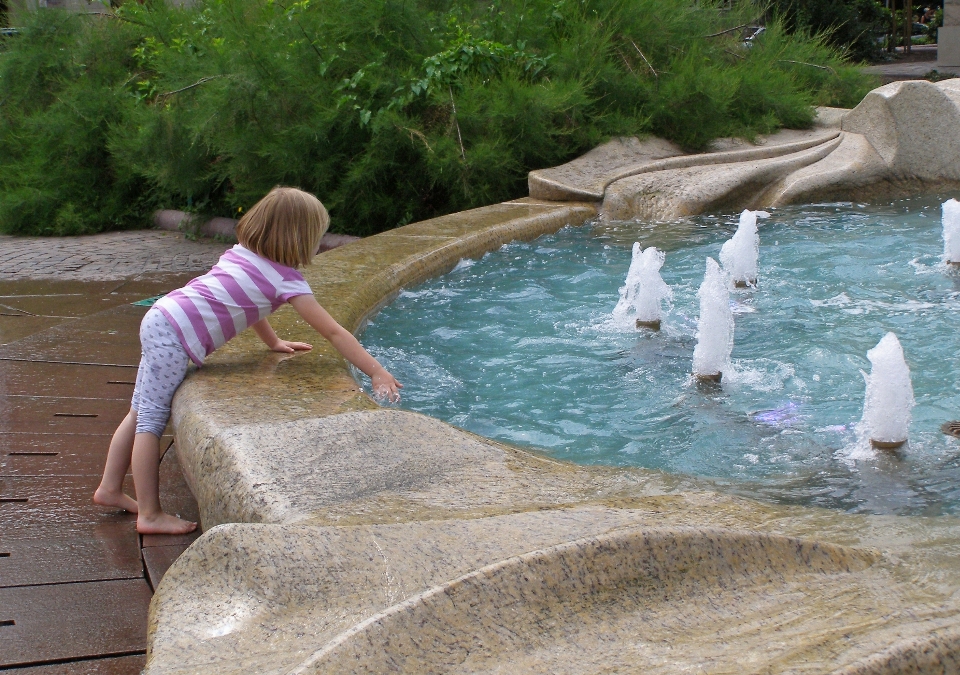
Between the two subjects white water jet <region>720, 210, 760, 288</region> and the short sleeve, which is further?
white water jet <region>720, 210, 760, 288</region>

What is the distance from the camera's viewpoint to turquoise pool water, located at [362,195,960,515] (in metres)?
3.41

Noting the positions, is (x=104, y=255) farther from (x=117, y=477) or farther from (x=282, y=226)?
A: (x=117, y=477)

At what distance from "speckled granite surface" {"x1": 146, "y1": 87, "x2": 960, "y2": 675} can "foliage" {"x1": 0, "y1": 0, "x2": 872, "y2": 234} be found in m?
5.44

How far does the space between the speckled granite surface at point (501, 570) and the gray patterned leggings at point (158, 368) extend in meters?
0.30

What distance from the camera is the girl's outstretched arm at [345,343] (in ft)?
11.0

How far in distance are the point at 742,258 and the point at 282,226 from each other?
349 centimetres

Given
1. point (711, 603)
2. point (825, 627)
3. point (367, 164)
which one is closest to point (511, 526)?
point (711, 603)

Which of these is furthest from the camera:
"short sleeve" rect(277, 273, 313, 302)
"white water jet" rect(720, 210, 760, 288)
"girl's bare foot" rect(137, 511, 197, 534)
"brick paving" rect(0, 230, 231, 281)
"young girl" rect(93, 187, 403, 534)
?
"brick paving" rect(0, 230, 231, 281)

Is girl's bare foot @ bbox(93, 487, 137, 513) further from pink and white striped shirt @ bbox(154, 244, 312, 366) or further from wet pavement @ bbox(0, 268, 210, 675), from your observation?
pink and white striped shirt @ bbox(154, 244, 312, 366)

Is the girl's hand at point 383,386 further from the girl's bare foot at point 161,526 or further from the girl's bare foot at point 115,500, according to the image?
the girl's bare foot at point 115,500

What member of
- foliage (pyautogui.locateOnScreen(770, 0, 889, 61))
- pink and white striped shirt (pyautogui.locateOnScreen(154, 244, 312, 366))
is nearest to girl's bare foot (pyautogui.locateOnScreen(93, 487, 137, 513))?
pink and white striped shirt (pyautogui.locateOnScreen(154, 244, 312, 366))

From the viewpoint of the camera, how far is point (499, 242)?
22.6 feet

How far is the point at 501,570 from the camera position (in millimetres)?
1933

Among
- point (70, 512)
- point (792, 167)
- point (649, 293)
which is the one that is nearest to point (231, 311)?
point (70, 512)
